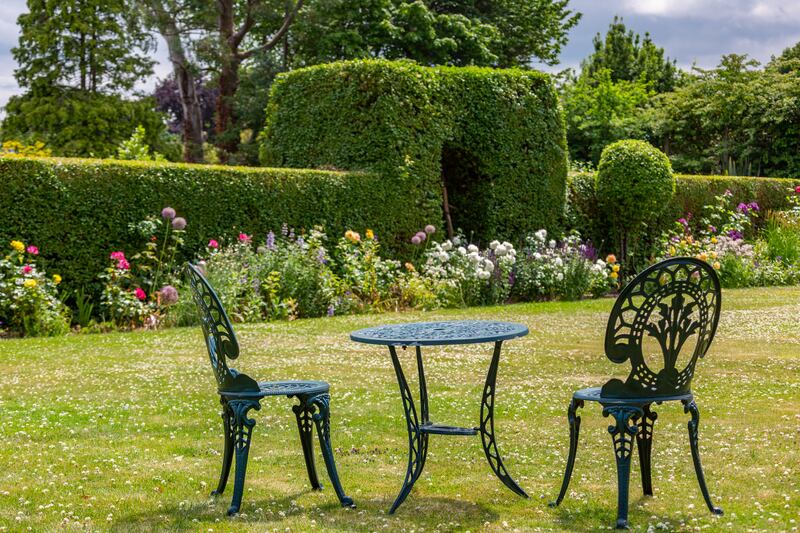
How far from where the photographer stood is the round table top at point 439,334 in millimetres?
4234

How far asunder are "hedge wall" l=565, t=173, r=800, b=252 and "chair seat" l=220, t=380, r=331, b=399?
13.1 metres

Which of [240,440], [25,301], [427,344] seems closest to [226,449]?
[240,440]

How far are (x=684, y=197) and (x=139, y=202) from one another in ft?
37.6

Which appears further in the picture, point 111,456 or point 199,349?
point 199,349

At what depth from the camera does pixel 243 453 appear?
429 cm

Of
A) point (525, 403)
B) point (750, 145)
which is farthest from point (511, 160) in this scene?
point (750, 145)

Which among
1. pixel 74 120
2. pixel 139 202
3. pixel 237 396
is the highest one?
pixel 74 120

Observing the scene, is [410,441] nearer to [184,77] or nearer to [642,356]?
[642,356]

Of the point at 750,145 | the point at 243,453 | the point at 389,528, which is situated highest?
the point at 750,145

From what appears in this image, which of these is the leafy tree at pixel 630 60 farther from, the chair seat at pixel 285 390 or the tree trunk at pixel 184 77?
the chair seat at pixel 285 390

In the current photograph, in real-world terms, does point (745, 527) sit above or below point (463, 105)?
below

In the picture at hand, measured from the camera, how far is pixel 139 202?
39.8 feet

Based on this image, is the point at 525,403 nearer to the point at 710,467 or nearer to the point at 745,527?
the point at 710,467

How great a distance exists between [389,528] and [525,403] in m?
2.96
